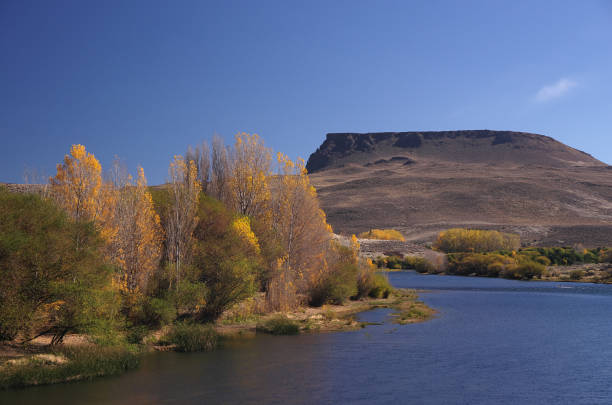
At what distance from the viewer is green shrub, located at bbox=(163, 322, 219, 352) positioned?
20.7m

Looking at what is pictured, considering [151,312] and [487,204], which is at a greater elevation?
[487,204]

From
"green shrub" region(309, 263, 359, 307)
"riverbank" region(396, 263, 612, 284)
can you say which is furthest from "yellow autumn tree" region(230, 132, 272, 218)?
"riverbank" region(396, 263, 612, 284)

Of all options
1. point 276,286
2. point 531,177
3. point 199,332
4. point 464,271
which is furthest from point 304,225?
point 531,177

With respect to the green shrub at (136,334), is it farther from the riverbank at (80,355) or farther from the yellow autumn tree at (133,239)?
the yellow autumn tree at (133,239)

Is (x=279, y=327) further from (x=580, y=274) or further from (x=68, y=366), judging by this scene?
(x=580, y=274)

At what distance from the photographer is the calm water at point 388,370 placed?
14.9 meters

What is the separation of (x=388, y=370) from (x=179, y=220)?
34.7 ft

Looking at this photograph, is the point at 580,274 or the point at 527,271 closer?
the point at 580,274

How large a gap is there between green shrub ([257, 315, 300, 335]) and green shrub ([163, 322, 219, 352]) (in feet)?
12.2

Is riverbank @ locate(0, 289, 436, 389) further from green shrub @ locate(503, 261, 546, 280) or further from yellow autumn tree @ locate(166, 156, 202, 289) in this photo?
green shrub @ locate(503, 261, 546, 280)

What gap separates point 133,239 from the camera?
70.4 ft

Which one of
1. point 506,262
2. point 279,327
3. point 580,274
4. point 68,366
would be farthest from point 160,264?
point 506,262

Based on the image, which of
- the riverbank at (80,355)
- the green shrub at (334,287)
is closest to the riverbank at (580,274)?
the green shrub at (334,287)

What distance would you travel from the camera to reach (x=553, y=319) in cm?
3034
